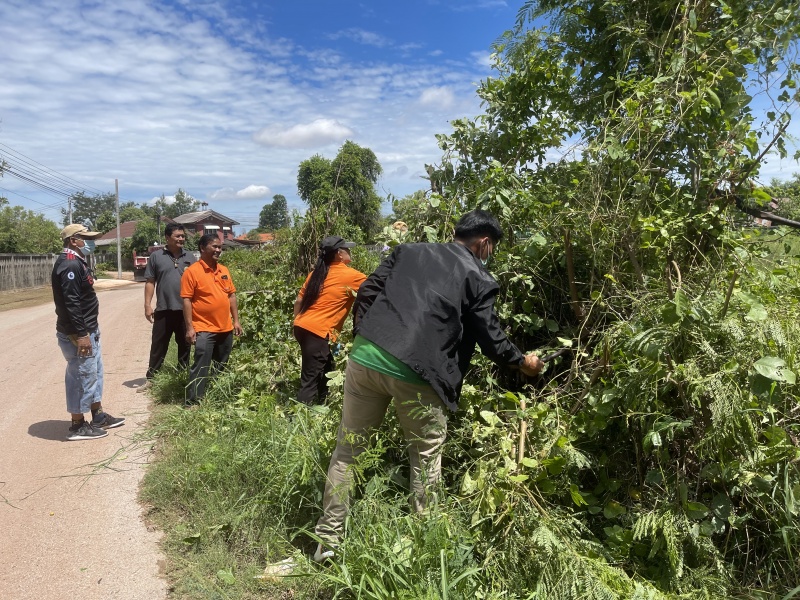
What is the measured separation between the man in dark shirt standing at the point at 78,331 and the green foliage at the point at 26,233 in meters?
43.5

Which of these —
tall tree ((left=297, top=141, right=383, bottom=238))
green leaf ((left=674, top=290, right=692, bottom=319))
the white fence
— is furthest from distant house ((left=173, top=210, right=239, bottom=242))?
green leaf ((left=674, top=290, right=692, bottom=319))

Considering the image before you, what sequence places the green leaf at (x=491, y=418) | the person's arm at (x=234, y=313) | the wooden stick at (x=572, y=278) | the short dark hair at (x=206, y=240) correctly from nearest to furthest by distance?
the green leaf at (x=491, y=418) → the wooden stick at (x=572, y=278) → the short dark hair at (x=206, y=240) → the person's arm at (x=234, y=313)

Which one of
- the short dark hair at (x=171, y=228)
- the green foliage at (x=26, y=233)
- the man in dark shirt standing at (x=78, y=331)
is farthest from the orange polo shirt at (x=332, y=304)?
the green foliage at (x=26, y=233)

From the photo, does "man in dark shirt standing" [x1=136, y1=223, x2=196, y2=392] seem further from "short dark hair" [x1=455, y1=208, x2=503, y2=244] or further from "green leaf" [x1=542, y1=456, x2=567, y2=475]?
"green leaf" [x1=542, y1=456, x2=567, y2=475]

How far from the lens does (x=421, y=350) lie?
298cm

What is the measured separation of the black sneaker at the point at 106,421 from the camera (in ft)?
18.0

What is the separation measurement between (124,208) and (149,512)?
12437 cm

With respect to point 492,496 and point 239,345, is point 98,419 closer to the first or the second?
point 239,345

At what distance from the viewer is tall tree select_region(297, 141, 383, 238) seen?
7.87 m

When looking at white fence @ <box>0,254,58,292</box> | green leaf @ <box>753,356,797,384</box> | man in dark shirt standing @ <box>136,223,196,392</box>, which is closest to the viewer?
green leaf @ <box>753,356,797,384</box>

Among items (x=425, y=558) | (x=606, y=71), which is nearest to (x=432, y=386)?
(x=425, y=558)

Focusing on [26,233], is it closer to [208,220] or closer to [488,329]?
[208,220]

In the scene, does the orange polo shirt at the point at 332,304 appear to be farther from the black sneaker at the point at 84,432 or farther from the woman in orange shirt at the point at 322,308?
the black sneaker at the point at 84,432

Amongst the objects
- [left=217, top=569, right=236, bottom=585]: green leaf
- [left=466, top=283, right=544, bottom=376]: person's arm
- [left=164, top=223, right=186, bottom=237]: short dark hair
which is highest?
[left=164, top=223, right=186, bottom=237]: short dark hair
